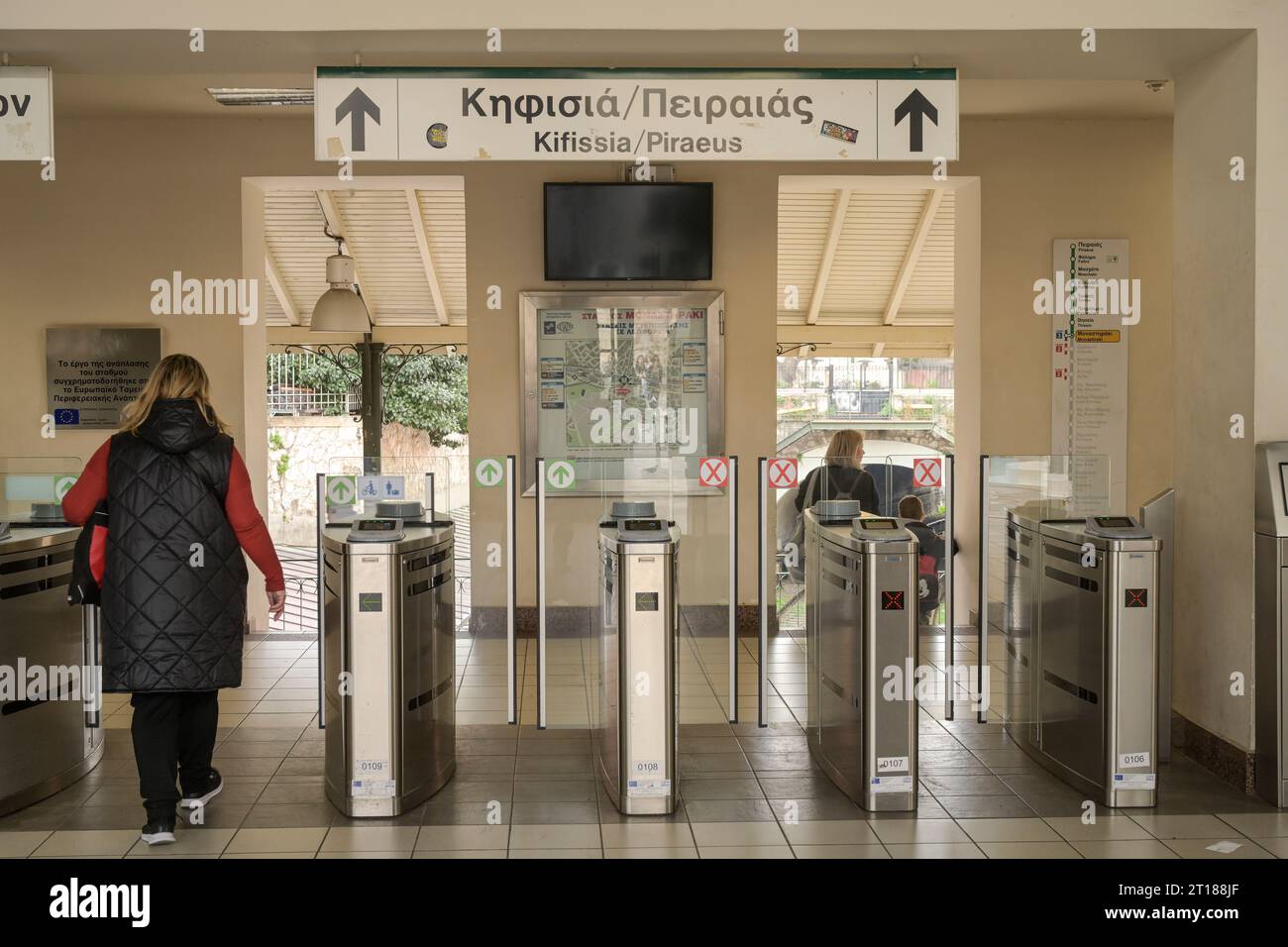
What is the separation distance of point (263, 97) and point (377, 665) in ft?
12.2

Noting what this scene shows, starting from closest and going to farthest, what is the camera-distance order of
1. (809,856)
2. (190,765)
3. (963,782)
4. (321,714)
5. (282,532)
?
(809,856) → (190,765) → (963,782) → (321,714) → (282,532)

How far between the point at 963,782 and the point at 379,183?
4.81 metres

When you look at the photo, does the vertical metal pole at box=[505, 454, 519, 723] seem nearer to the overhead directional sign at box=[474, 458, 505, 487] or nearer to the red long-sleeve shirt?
the overhead directional sign at box=[474, 458, 505, 487]

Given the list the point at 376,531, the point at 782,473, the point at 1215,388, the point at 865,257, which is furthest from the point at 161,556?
the point at 865,257

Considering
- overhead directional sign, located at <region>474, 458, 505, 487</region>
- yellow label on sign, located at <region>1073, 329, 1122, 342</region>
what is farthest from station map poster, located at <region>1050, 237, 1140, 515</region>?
overhead directional sign, located at <region>474, 458, 505, 487</region>

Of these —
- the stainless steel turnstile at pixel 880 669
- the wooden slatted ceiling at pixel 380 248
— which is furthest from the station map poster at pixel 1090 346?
the wooden slatted ceiling at pixel 380 248

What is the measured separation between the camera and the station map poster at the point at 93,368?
6621mm

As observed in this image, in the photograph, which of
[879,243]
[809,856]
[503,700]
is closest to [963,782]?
[809,856]

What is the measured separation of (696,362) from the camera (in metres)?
6.74

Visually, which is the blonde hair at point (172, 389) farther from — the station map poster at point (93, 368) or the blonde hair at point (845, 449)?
the station map poster at point (93, 368)

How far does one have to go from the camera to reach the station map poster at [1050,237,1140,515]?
686 cm

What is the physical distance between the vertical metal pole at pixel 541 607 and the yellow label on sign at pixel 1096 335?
3.75 m

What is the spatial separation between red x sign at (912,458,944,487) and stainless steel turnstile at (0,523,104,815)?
3.31 m
